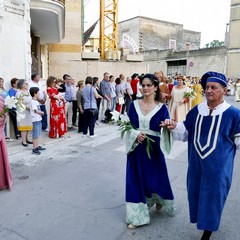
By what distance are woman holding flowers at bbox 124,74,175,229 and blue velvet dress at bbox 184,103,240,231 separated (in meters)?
0.56

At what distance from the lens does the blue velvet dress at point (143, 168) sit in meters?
3.22

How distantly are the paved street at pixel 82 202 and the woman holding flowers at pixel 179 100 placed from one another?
8.42 feet

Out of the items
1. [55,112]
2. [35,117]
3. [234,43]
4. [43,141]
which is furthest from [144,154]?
[234,43]

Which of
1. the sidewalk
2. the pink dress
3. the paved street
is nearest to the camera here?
the paved street

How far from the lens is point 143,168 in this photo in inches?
129


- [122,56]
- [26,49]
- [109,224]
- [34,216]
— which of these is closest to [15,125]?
[26,49]

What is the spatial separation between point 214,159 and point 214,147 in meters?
0.12

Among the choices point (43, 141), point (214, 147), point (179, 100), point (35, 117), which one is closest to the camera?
point (214, 147)

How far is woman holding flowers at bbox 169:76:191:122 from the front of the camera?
8531mm

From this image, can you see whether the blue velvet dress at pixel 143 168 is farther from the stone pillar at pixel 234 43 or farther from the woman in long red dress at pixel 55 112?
the stone pillar at pixel 234 43

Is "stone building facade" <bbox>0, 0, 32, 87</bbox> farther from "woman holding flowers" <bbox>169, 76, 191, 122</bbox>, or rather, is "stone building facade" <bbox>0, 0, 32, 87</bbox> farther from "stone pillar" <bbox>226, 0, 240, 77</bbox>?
"stone pillar" <bbox>226, 0, 240, 77</bbox>

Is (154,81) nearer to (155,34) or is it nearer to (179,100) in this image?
(179,100)

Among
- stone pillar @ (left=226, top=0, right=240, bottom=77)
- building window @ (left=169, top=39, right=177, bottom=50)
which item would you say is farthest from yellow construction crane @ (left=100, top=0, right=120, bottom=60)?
building window @ (left=169, top=39, right=177, bottom=50)

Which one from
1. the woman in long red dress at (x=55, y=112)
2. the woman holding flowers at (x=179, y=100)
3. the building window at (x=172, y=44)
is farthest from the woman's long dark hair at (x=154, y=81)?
the building window at (x=172, y=44)
